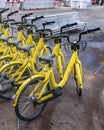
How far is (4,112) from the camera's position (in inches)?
188

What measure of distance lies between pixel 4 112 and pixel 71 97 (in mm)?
1456

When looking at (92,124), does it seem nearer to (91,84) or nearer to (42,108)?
(42,108)

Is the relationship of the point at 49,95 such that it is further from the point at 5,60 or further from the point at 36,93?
the point at 5,60

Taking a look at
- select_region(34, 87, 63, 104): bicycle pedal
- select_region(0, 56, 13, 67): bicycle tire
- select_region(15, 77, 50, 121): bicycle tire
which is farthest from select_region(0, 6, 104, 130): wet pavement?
select_region(0, 56, 13, 67): bicycle tire

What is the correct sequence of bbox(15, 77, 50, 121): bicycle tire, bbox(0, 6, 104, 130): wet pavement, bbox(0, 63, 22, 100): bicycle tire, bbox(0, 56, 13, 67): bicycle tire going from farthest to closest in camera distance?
1. bbox(0, 56, 13, 67): bicycle tire
2. bbox(0, 63, 22, 100): bicycle tire
3. bbox(0, 6, 104, 130): wet pavement
4. bbox(15, 77, 50, 121): bicycle tire

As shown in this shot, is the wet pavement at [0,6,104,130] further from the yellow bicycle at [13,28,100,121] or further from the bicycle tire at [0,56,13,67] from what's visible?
the bicycle tire at [0,56,13,67]

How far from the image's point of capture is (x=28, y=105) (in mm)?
4695

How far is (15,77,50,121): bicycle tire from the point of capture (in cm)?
429

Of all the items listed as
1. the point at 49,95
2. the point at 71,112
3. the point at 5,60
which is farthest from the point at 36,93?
the point at 5,60

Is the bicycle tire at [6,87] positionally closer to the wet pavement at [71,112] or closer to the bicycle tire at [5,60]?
the wet pavement at [71,112]

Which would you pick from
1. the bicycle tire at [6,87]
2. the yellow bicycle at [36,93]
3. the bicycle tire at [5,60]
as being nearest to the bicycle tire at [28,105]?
the yellow bicycle at [36,93]

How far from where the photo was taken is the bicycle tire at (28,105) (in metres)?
4.29

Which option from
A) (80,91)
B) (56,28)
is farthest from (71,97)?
(56,28)

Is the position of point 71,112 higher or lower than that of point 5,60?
lower
